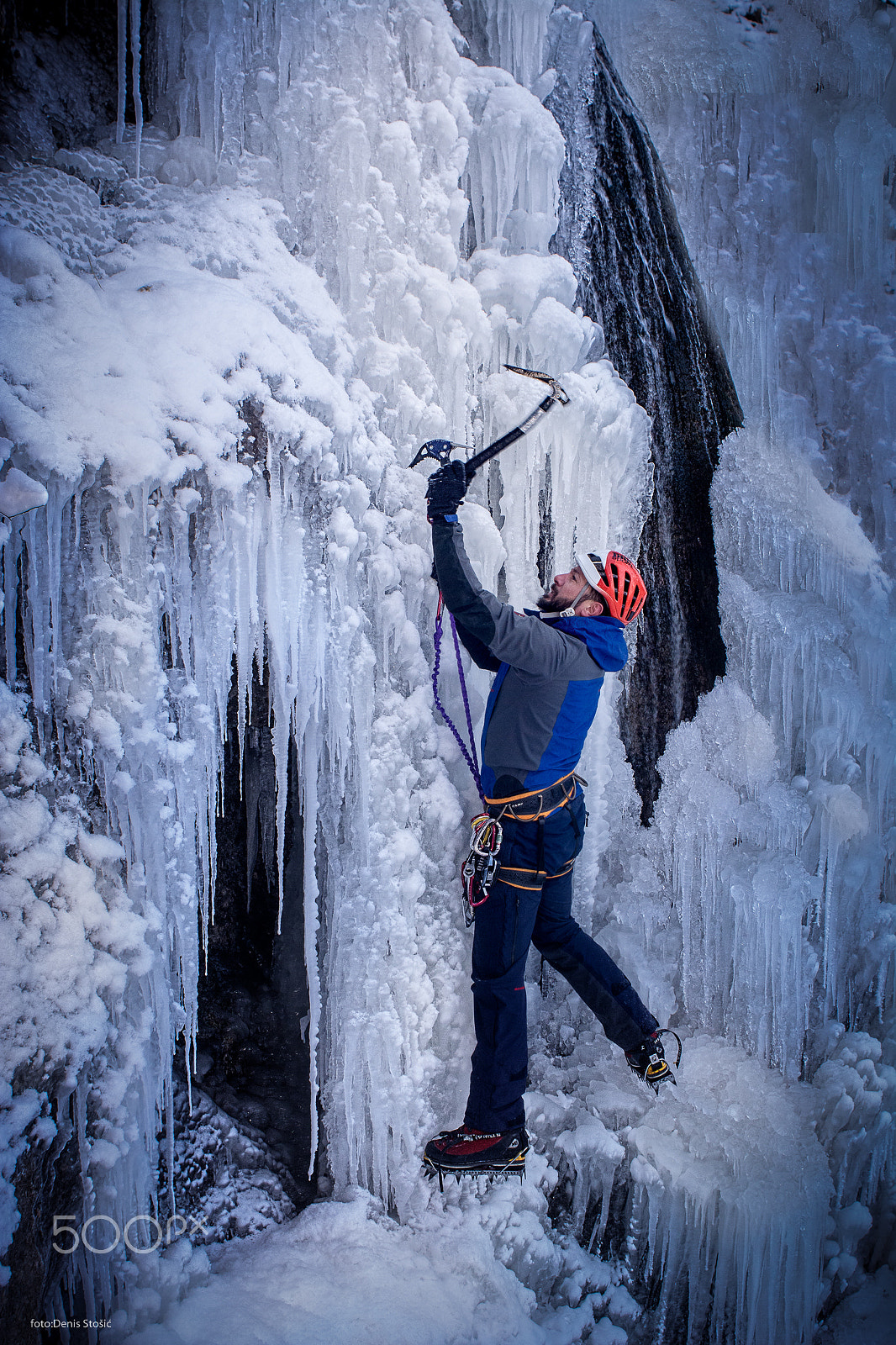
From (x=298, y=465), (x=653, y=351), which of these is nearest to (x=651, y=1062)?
(x=298, y=465)

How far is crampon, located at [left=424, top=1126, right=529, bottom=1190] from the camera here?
7.40 ft

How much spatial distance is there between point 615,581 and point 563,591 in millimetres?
188

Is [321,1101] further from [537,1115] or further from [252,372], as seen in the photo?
[252,372]

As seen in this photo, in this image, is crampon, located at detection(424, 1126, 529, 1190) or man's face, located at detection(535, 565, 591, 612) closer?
crampon, located at detection(424, 1126, 529, 1190)

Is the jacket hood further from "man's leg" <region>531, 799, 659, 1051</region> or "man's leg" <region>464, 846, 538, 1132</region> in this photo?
"man's leg" <region>464, 846, 538, 1132</region>

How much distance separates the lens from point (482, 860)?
229 centimetres

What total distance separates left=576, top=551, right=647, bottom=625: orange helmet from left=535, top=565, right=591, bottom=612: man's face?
0.14 feet

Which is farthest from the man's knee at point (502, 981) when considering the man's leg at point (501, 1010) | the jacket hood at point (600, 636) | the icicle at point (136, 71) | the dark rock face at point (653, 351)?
the icicle at point (136, 71)

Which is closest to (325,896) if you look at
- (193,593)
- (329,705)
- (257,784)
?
(257,784)

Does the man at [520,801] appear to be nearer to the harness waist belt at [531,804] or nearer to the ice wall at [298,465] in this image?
the harness waist belt at [531,804]

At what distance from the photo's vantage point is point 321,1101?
2.40 m

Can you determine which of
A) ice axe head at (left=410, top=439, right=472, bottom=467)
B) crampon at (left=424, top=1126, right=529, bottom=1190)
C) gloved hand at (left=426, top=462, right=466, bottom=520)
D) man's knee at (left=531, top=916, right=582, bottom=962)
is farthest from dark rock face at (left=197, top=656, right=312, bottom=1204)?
ice axe head at (left=410, top=439, right=472, bottom=467)

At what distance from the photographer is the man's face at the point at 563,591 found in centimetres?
237

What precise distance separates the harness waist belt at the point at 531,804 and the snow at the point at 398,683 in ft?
0.79
